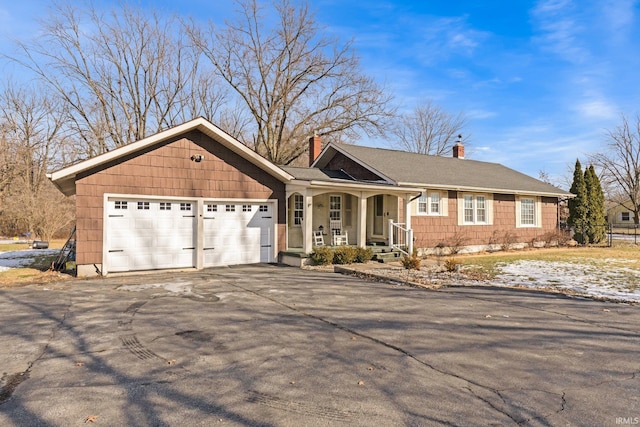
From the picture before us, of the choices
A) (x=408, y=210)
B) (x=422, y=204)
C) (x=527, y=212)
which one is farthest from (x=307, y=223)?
(x=527, y=212)

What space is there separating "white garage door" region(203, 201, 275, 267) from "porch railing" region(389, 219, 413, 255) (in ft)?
15.3

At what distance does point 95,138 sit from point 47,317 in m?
27.0

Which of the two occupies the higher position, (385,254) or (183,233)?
(183,233)

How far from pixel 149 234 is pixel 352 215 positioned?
27.1 feet

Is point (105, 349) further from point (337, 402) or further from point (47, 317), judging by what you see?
point (337, 402)

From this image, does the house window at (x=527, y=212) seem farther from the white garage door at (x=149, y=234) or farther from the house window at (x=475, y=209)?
the white garage door at (x=149, y=234)

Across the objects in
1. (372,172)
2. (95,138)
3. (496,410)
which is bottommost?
(496,410)

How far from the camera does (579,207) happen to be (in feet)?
77.4

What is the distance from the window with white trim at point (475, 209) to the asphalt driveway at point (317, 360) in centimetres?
1038

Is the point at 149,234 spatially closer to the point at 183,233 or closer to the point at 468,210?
the point at 183,233

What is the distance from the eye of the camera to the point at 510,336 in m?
5.64

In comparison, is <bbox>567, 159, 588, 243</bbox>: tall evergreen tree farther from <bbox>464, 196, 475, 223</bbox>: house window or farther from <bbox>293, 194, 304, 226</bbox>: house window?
<bbox>293, 194, 304, 226</bbox>: house window

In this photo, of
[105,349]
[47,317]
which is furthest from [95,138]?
[105,349]

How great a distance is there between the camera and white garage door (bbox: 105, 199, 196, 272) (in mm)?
11359
